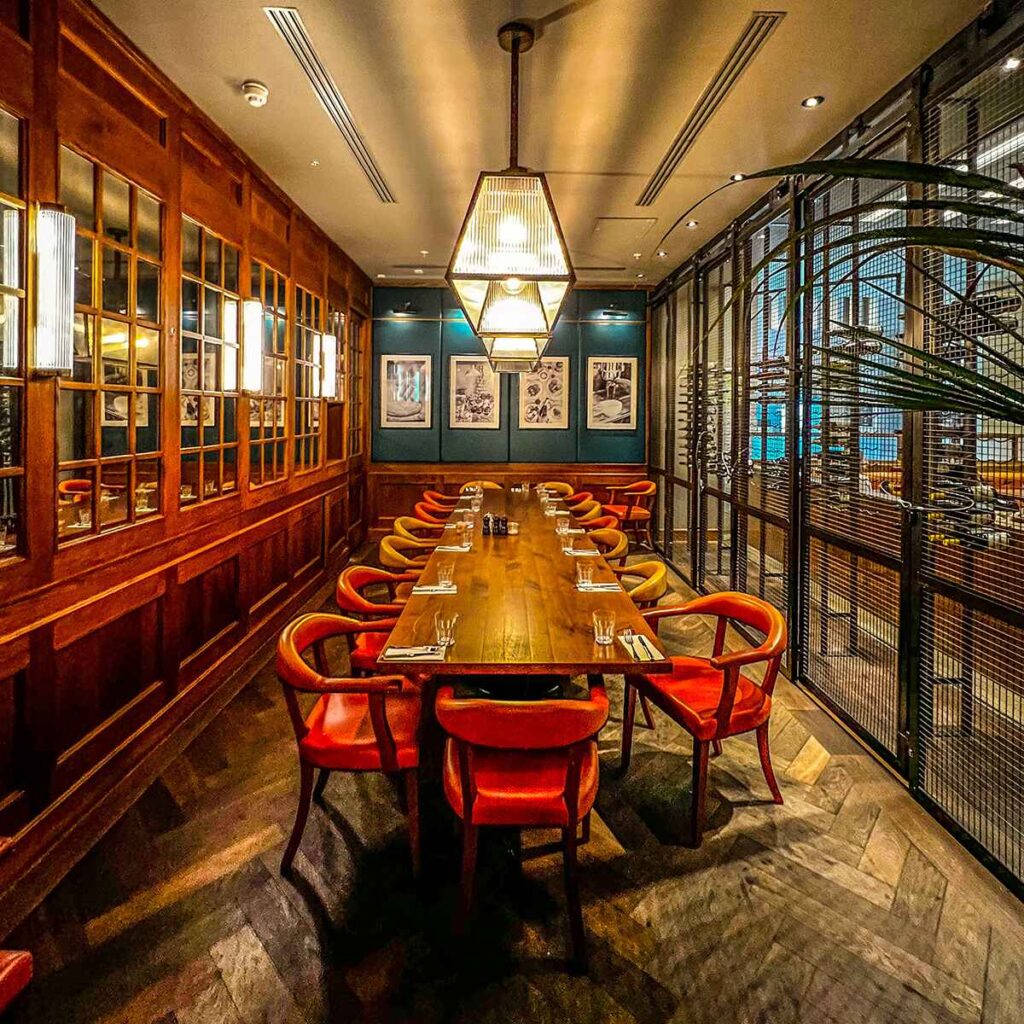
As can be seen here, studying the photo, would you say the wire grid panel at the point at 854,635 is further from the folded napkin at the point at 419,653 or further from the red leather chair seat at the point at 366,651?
the red leather chair seat at the point at 366,651

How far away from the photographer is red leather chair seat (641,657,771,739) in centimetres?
263

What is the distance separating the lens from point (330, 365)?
664cm

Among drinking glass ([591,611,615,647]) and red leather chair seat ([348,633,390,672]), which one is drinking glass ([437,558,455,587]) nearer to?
red leather chair seat ([348,633,390,672])

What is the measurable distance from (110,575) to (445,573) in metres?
1.46

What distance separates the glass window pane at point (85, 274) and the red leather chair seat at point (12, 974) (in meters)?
2.50

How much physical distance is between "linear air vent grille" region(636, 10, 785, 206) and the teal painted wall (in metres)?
3.84

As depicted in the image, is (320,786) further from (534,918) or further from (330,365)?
(330,365)

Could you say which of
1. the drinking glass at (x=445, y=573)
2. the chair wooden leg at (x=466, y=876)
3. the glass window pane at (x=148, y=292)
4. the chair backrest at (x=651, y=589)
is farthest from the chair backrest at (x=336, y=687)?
the glass window pane at (x=148, y=292)

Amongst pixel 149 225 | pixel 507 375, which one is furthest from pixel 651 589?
pixel 507 375

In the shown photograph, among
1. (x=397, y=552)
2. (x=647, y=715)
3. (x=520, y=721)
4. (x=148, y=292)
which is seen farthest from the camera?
(x=397, y=552)

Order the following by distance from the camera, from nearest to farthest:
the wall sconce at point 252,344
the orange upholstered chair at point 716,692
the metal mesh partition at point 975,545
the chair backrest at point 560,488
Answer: the metal mesh partition at point 975,545
the orange upholstered chair at point 716,692
the wall sconce at point 252,344
the chair backrest at point 560,488

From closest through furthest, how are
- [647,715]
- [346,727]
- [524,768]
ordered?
[524,768] < [346,727] < [647,715]

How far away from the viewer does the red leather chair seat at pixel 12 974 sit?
1.08 m

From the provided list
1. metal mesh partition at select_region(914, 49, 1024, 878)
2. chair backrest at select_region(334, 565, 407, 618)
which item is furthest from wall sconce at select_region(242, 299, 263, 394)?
metal mesh partition at select_region(914, 49, 1024, 878)
